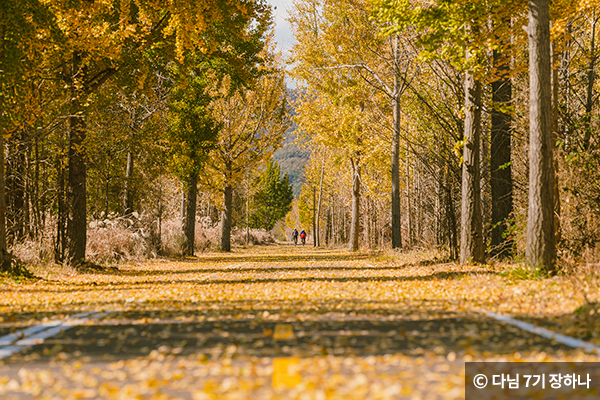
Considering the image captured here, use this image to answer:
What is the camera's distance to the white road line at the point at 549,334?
5.09 meters

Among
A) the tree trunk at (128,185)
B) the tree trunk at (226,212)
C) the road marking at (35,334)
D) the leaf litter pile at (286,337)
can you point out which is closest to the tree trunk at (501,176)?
the leaf litter pile at (286,337)

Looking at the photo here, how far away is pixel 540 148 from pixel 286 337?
6779 millimetres

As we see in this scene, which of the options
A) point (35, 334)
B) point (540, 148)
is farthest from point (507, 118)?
point (35, 334)

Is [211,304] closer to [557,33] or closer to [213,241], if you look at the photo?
[557,33]

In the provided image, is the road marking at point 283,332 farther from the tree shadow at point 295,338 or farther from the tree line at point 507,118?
the tree line at point 507,118

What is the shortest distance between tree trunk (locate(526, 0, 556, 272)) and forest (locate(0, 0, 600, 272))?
0.09ft

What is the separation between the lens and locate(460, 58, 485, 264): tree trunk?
13359mm

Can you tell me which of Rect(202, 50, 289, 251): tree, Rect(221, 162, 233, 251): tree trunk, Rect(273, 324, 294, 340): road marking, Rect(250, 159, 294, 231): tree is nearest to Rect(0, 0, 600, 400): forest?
Rect(273, 324, 294, 340): road marking

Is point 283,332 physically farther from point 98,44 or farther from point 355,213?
point 355,213

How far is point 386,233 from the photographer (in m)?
36.3

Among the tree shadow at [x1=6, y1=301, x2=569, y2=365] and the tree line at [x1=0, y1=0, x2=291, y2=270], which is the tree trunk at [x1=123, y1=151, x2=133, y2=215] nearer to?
the tree line at [x1=0, y1=0, x2=291, y2=270]

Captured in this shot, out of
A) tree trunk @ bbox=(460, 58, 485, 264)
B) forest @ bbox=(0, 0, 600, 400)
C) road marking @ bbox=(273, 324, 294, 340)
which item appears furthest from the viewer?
tree trunk @ bbox=(460, 58, 485, 264)

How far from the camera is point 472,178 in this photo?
1345cm

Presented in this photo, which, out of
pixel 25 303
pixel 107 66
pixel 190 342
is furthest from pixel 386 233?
pixel 190 342
